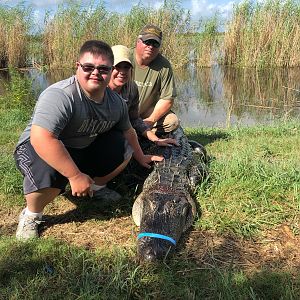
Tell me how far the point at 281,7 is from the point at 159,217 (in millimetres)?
12772

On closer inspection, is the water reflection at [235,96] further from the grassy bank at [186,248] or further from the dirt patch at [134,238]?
the dirt patch at [134,238]

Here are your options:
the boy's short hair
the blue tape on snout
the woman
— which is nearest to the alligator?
the blue tape on snout

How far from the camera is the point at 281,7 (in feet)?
44.1

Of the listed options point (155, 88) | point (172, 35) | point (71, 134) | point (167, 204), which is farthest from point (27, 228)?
point (172, 35)

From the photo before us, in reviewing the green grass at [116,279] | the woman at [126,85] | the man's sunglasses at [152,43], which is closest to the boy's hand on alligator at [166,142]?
the woman at [126,85]

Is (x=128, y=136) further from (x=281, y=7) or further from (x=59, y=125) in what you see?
(x=281, y=7)

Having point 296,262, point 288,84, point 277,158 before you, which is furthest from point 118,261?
point 288,84

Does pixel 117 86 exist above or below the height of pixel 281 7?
below

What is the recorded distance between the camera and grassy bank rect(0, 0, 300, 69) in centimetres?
1332

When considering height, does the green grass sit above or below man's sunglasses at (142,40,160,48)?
Answer: below

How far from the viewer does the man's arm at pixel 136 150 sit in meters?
3.36

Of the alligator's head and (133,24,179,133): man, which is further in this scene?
(133,24,179,133): man

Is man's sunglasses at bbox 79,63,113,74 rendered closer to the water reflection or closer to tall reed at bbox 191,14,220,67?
the water reflection

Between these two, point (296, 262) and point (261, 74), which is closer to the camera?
point (296, 262)
